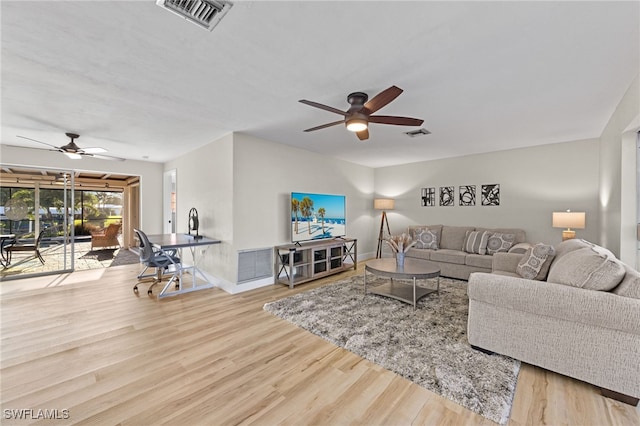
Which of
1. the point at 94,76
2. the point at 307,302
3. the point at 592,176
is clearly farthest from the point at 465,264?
the point at 94,76

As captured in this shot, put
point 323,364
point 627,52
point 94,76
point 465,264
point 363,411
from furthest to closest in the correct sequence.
Answer: point 465,264 < point 94,76 < point 323,364 < point 627,52 < point 363,411

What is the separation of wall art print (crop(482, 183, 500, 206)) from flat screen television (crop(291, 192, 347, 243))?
9.07 ft

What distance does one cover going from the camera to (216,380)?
192 cm

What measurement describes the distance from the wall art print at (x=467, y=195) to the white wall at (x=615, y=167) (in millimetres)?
1770

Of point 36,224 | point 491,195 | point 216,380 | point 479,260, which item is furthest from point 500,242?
point 36,224

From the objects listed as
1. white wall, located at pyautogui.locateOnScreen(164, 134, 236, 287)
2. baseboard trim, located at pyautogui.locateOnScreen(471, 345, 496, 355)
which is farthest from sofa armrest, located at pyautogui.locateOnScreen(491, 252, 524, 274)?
white wall, located at pyautogui.locateOnScreen(164, 134, 236, 287)

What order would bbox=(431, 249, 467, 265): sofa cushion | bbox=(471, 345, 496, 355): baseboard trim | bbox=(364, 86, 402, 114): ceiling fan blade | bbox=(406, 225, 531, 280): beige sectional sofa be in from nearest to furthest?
bbox=(364, 86, 402, 114): ceiling fan blade
bbox=(471, 345, 496, 355): baseboard trim
bbox=(406, 225, 531, 280): beige sectional sofa
bbox=(431, 249, 467, 265): sofa cushion

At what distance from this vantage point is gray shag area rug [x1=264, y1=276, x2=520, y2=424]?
1788mm

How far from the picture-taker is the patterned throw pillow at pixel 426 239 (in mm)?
5090

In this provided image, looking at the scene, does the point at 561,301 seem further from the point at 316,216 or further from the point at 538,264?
the point at 316,216

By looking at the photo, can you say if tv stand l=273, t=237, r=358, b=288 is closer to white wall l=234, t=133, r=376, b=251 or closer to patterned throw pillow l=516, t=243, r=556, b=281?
white wall l=234, t=133, r=376, b=251

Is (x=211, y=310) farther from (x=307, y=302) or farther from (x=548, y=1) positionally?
(x=548, y=1)

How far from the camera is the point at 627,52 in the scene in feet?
6.33

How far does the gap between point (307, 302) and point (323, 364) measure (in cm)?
132
